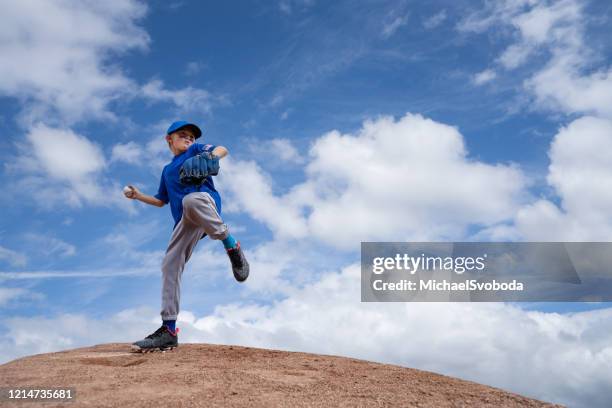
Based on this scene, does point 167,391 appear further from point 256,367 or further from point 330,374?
point 330,374

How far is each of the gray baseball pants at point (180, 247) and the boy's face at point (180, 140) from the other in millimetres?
911

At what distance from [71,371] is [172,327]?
156 cm

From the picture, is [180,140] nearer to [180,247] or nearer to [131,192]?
[131,192]

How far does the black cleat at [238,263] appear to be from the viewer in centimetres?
714

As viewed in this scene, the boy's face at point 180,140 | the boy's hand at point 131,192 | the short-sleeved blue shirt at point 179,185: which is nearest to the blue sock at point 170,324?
the short-sleeved blue shirt at point 179,185

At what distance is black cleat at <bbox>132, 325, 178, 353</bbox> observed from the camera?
7102 mm

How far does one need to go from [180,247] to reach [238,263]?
75 centimetres

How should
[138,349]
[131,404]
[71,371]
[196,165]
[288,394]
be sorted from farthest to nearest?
1. [138,349]
2. [196,165]
3. [71,371]
4. [288,394]
5. [131,404]

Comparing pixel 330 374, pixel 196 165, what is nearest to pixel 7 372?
pixel 196 165

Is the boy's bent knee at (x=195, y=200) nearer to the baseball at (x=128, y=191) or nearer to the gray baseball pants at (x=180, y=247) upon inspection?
the gray baseball pants at (x=180, y=247)

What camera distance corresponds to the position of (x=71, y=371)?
5.87 meters

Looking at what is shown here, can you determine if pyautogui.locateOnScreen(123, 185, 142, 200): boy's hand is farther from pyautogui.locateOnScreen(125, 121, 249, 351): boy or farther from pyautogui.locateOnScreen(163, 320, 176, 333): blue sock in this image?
pyautogui.locateOnScreen(163, 320, 176, 333): blue sock

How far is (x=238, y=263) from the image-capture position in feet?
23.5

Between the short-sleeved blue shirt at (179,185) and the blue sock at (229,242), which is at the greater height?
the short-sleeved blue shirt at (179,185)
